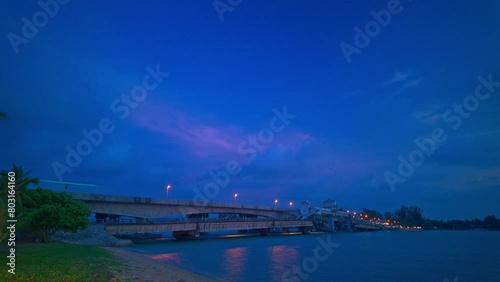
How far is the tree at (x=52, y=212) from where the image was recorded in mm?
35219

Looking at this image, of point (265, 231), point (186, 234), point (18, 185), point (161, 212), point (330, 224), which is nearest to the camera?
point (18, 185)

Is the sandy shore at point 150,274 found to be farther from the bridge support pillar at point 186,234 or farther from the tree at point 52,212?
the bridge support pillar at point 186,234

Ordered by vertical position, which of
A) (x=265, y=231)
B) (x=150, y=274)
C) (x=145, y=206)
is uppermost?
(x=145, y=206)

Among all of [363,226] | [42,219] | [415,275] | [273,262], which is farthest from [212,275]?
[363,226]

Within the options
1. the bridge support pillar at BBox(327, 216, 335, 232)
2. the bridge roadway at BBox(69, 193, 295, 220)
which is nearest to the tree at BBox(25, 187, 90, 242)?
the bridge roadway at BBox(69, 193, 295, 220)

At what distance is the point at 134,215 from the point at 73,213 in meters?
29.7

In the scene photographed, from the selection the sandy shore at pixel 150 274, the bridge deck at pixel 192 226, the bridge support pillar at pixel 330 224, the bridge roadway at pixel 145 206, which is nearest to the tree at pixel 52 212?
the sandy shore at pixel 150 274

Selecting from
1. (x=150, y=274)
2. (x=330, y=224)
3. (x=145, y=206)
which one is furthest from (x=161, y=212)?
(x=330, y=224)

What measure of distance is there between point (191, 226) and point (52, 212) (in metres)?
41.1

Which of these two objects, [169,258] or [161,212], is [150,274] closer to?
[169,258]

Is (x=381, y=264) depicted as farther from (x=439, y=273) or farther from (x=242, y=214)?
(x=242, y=214)

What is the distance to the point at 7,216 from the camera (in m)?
20.8

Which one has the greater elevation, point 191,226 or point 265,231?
point 191,226

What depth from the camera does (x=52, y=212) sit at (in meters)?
35.4
